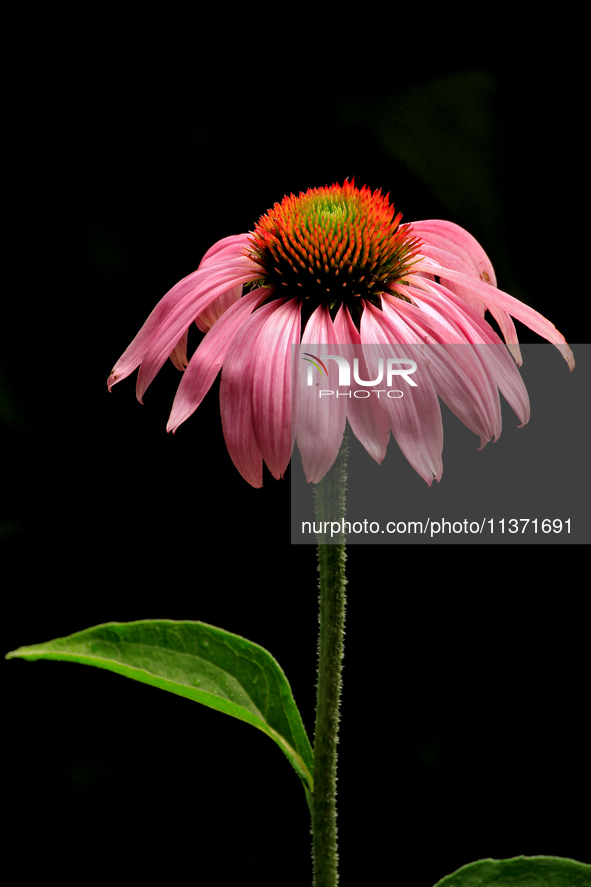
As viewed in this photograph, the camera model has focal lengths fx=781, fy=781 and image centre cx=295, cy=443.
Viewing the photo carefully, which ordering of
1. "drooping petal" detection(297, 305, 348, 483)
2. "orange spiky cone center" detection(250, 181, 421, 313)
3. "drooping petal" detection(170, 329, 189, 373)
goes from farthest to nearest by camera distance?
"drooping petal" detection(170, 329, 189, 373), "orange spiky cone center" detection(250, 181, 421, 313), "drooping petal" detection(297, 305, 348, 483)

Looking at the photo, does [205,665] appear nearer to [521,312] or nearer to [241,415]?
[241,415]

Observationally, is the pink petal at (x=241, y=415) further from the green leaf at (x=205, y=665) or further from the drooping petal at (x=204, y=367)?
the green leaf at (x=205, y=665)

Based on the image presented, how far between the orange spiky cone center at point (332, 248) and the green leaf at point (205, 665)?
1.23ft

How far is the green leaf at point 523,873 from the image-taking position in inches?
32.1

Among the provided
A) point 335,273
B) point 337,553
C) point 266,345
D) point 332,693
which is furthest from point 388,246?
point 332,693

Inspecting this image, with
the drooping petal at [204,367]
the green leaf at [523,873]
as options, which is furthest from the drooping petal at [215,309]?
the green leaf at [523,873]

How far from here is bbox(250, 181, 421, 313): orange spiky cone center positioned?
766 mm

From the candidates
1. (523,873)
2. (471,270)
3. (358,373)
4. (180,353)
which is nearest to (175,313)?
(180,353)

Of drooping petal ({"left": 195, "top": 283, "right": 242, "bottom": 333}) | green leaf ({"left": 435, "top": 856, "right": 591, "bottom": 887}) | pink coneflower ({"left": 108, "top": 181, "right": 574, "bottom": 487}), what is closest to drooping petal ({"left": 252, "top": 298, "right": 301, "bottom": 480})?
pink coneflower ({"left": 108, "top": 181, "right": 574, "bottom": 487})

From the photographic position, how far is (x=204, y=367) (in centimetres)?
75

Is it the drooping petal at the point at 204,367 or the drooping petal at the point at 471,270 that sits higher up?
the drooping petal at the point at 471,270

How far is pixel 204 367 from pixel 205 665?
325 mm

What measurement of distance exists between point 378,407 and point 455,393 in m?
0.08

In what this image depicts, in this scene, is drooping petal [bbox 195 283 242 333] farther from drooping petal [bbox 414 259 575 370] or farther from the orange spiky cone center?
drooping petal [bbox 414 259 575 370]
